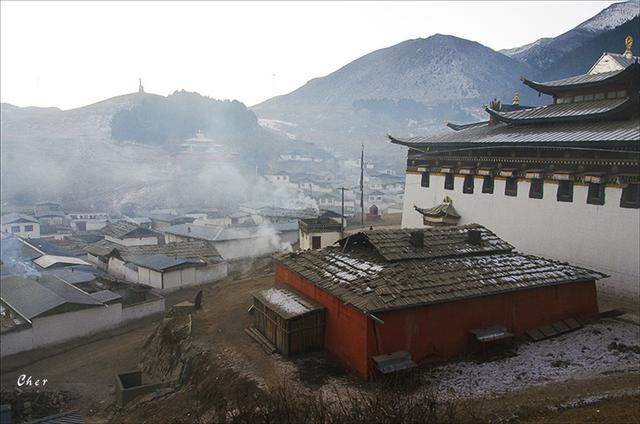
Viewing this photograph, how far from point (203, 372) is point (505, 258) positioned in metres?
11.3

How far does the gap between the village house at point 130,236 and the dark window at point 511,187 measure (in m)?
37.8

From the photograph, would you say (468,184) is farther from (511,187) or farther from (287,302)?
(287,302)

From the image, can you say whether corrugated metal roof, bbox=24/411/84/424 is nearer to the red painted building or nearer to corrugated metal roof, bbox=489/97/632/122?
the red painted building

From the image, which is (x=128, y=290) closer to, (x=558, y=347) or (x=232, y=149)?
(x=558, y=347)

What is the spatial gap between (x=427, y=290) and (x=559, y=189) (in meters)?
11.6

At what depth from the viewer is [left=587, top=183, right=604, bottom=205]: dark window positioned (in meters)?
19.2

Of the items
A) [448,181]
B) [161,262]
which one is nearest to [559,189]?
[448,181]

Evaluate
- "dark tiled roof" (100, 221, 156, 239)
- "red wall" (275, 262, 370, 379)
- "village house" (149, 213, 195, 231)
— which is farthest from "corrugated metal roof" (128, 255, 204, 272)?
"village house" (149, 213, 195, 231)

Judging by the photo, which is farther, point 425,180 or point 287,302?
point 425,180

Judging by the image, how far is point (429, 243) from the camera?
16.5m

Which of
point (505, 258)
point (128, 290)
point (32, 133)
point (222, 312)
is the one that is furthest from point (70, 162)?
point (505, 258)

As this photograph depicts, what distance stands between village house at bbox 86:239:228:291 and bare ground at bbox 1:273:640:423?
558 cm

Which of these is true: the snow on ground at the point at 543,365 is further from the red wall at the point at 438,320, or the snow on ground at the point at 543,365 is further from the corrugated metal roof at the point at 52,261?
the corrugated metal roof at the point at 52,261
